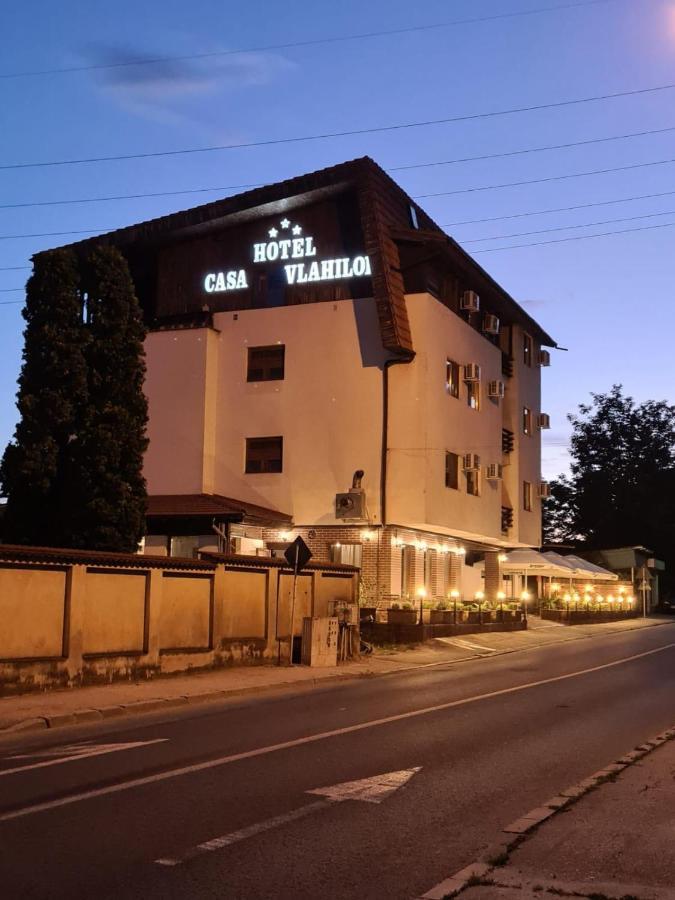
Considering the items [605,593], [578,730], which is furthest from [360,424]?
[605,593]

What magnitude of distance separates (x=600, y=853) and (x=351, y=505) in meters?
27.0

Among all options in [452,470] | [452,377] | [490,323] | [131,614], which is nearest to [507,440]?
[490,323]

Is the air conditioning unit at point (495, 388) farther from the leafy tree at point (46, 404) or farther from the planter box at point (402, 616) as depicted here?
the leafy tree at point (46, 404)

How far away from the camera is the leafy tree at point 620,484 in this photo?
8431cm

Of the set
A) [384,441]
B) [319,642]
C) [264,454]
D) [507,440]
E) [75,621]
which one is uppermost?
[507,440]

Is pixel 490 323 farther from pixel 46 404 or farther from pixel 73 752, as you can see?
pixel 73 752

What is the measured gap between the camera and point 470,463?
3775 cm

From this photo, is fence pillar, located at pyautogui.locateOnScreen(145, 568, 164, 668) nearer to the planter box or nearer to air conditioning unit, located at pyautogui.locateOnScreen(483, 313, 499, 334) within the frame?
the planter box

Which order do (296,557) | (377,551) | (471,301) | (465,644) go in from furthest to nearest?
(471,301) → (377,551) → (465,644) → (296,557)

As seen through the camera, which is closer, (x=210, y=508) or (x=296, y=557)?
(x=296, y=557)

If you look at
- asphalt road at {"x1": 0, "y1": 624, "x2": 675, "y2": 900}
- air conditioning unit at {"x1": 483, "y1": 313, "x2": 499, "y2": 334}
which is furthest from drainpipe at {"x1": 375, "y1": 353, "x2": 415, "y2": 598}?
asphalt road at {"x1": 0, "y1": 624, "x2": 675, "y2": 900}

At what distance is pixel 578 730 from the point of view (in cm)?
1293

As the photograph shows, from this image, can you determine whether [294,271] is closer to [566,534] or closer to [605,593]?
[605,593]

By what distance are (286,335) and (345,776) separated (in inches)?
1077
